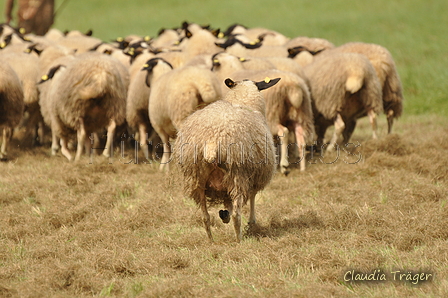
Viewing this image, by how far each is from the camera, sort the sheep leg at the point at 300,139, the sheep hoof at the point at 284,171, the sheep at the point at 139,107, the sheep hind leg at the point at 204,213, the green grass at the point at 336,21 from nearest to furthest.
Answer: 1. the sheep hind leg at the point at 204,213
2. the sheep hoof at the point at 284,171
3. the sheep leg at the point at 300,139
4. the sheep at the point at 139,107
5. the green grass at the point at 336,21

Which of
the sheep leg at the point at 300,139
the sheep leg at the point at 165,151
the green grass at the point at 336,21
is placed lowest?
the green grass at the point at 336,21

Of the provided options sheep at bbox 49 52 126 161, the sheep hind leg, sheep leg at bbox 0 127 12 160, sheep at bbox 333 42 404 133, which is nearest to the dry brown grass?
the sheep hind leg

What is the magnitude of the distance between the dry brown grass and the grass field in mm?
12

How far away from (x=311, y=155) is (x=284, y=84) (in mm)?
1592

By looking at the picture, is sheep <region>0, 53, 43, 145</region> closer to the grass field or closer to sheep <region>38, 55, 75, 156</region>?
sheep <region>38, 55, 75, 156</region>

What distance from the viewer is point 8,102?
8383mm

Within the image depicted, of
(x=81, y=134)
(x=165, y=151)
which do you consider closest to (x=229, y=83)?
(x=165, y=151)

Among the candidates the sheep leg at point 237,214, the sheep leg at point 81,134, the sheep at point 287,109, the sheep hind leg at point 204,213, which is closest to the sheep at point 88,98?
the sheep leg at point 81,134

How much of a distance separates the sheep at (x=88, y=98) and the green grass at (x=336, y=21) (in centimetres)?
675

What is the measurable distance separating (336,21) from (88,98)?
59.8 ft

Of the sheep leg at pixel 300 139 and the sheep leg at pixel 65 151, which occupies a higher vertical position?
the sheep leg at pixel 300 139

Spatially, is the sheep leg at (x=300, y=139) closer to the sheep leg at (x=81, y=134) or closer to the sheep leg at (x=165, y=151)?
the sheep leg at (x=165, y=151)

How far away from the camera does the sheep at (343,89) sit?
7.97m

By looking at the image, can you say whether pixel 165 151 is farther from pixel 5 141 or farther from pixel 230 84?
pixel 230 84
